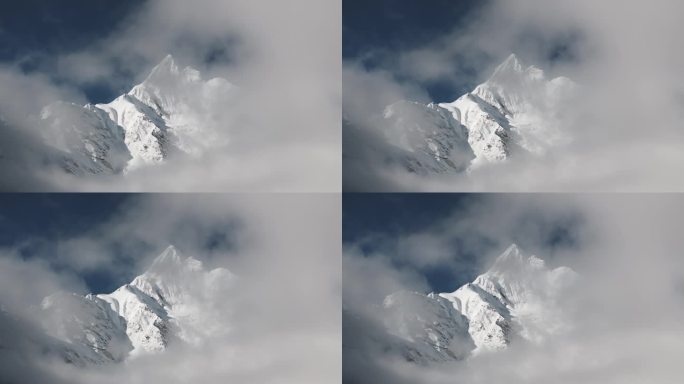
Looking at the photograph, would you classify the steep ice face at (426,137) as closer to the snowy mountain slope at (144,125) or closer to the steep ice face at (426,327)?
the steep ice face at (426,327)

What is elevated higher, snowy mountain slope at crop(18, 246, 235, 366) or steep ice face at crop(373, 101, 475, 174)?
steep ice face at crop(373, 101, 475, 174)

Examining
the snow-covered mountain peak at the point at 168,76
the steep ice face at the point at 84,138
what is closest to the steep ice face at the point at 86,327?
the steep ice face at the point at 84,138

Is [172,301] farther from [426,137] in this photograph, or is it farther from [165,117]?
[426,137]

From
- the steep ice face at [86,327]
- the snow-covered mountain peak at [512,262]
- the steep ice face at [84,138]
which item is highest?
the steep ice face at [84,138]

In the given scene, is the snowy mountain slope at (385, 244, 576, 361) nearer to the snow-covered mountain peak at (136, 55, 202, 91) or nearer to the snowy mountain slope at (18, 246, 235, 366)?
the snowy mountain slope at (18, 246, 235, 366)

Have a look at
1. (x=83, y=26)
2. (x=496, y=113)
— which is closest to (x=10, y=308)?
(x=83, y=26)

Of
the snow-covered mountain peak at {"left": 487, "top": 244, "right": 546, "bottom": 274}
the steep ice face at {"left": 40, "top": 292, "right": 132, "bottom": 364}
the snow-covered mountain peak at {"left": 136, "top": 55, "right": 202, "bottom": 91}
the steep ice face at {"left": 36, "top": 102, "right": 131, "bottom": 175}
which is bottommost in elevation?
the steep ice face at {"left": 40, "top": 292, "right": 132, "bottom": 364}

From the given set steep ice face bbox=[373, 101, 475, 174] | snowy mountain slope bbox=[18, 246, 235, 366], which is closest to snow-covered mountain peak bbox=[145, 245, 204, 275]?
snowy mountain slope bbox=[18, 246, 235, 366]
